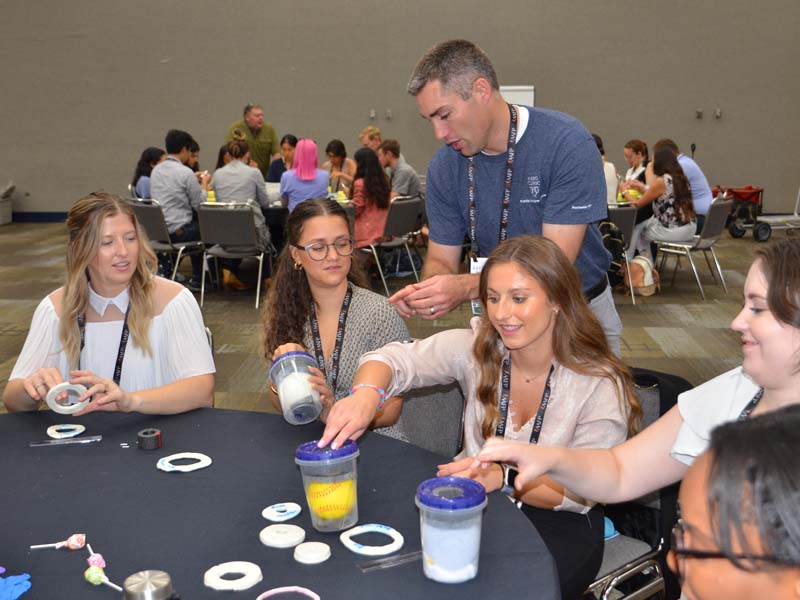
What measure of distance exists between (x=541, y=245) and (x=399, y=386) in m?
0.52

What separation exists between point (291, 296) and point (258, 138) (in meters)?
7.74

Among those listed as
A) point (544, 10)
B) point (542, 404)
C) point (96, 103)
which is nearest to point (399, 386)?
point (542, 404)

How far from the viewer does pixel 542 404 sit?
197cm

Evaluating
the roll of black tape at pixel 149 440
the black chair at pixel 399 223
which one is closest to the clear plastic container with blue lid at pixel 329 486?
the roll of black tape at pixel 149 440

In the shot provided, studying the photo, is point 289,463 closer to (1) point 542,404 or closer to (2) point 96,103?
(1) point 542,404

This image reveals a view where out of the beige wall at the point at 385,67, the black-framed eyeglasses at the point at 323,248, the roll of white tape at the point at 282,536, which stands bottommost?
the roll of white tape at the point at 282,536

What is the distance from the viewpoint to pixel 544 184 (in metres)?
2.50

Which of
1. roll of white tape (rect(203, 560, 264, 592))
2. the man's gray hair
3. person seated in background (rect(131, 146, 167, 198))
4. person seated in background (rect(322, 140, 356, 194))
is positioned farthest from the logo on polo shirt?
person seated in background (rect(322, 140, 356, 194))

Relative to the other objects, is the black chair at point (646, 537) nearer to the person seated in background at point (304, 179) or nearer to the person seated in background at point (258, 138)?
the person seated in background at point (304, 179)

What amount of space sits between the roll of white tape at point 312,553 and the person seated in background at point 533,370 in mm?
525

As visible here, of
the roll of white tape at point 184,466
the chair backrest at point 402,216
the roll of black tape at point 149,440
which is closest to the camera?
the roll of white tape at point 184,466

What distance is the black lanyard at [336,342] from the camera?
243cm

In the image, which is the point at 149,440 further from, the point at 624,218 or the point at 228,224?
the point at 624,218

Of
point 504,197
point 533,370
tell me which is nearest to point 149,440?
point 533,370
